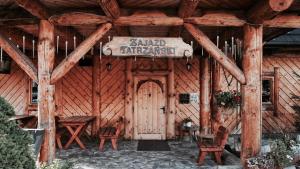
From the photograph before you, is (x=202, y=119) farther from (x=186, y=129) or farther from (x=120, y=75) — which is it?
(x=120, y=75)

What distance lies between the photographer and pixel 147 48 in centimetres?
536

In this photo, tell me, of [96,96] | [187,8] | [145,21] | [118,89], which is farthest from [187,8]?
[96,96]

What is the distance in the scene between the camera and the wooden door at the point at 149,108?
9.91 m

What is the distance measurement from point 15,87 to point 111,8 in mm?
6481

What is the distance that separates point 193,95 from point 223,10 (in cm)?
465

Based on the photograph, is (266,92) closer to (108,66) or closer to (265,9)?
(108,66)

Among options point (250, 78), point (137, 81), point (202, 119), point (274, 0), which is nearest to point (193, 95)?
point (202, 119)

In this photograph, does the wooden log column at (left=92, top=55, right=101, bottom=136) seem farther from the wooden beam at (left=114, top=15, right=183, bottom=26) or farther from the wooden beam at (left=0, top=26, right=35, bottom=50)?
the wooden beam at (left=114, top=15, right=183, bottom=26)

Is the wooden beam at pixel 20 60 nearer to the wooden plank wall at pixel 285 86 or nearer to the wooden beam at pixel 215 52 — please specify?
the wooden beam at pixel 215 52

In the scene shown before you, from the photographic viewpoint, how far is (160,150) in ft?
26.2

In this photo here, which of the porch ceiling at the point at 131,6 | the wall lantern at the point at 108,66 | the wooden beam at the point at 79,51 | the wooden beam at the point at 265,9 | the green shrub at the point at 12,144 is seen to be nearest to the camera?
the green shrub at the point at 12,144

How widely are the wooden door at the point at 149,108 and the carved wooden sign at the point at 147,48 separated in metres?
4.54

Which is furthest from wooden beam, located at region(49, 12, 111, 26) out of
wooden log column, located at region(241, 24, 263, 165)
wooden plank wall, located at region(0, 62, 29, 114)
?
wooden plank wall, located at region(0, 62, 29, 114)

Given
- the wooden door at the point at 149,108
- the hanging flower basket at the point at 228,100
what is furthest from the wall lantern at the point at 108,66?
the hanging flower basket at the point at 228,100
